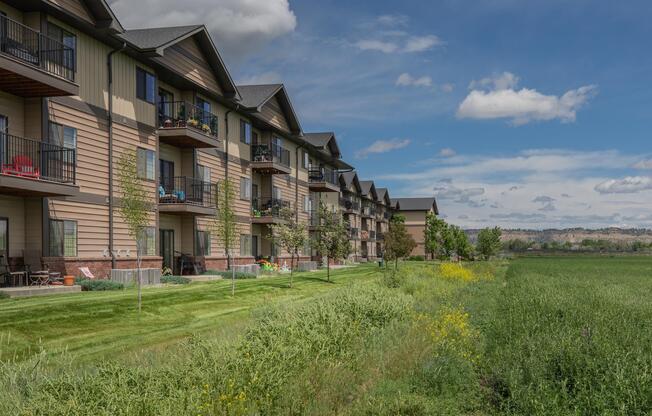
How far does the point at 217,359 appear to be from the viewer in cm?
766

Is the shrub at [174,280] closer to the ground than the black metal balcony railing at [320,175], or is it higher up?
closer to the ground

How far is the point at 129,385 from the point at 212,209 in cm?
2282

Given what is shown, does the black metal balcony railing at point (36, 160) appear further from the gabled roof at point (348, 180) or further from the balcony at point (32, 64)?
the gabled roof at point (348, 180)

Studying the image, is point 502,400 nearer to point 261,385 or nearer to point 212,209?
point 261,385

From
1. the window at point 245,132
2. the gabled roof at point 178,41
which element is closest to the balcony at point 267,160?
the window at point 245,132

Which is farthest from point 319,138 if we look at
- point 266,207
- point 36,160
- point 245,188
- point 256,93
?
point 36,160

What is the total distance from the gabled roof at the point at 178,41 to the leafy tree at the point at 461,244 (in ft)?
198

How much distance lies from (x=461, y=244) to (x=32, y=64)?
247 ft

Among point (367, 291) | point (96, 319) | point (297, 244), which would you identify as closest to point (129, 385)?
point (96, 319)

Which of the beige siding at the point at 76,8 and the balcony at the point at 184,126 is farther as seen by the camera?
the balcony at the point at 184,126

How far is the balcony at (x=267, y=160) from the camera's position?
3600 cm

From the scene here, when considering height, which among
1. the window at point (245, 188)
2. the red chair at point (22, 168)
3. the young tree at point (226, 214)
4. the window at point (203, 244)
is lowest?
the window at point (203, 244)

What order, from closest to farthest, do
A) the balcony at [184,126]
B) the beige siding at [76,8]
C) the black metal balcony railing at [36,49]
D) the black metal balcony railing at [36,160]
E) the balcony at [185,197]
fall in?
the black metal balcony railing at [36,160] < the black metal balcony railing at [36,49] < the beige siding at [76,8] < the balcony at [184,126] < the balcony at [185,197]

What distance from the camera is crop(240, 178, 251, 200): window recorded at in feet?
114
